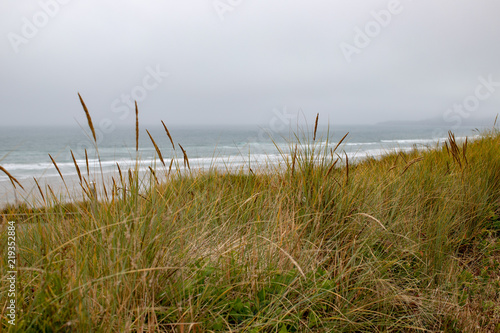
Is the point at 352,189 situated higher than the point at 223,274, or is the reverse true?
the point at 352,189

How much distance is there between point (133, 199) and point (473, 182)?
3370 mm

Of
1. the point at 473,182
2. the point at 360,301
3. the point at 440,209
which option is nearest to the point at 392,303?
the point at 360,301

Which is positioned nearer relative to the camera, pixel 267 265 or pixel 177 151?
pixel 267 265

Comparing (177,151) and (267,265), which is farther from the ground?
(177,151)

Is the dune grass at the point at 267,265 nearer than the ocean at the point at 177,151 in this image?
Yes

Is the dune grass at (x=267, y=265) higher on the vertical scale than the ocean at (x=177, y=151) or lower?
lower

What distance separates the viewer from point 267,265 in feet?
6.37

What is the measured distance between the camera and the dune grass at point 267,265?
Answer: 140 centimetres

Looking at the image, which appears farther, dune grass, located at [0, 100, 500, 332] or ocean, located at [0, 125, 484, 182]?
ocean, located at [0, 125, 484, 182]

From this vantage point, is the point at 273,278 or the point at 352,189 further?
the point at 352,189

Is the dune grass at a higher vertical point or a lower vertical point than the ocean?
lower

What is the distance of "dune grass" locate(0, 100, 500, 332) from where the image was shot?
4.58 ft

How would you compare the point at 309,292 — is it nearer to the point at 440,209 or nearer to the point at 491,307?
the point at 491,307

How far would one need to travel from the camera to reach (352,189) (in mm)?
2863
